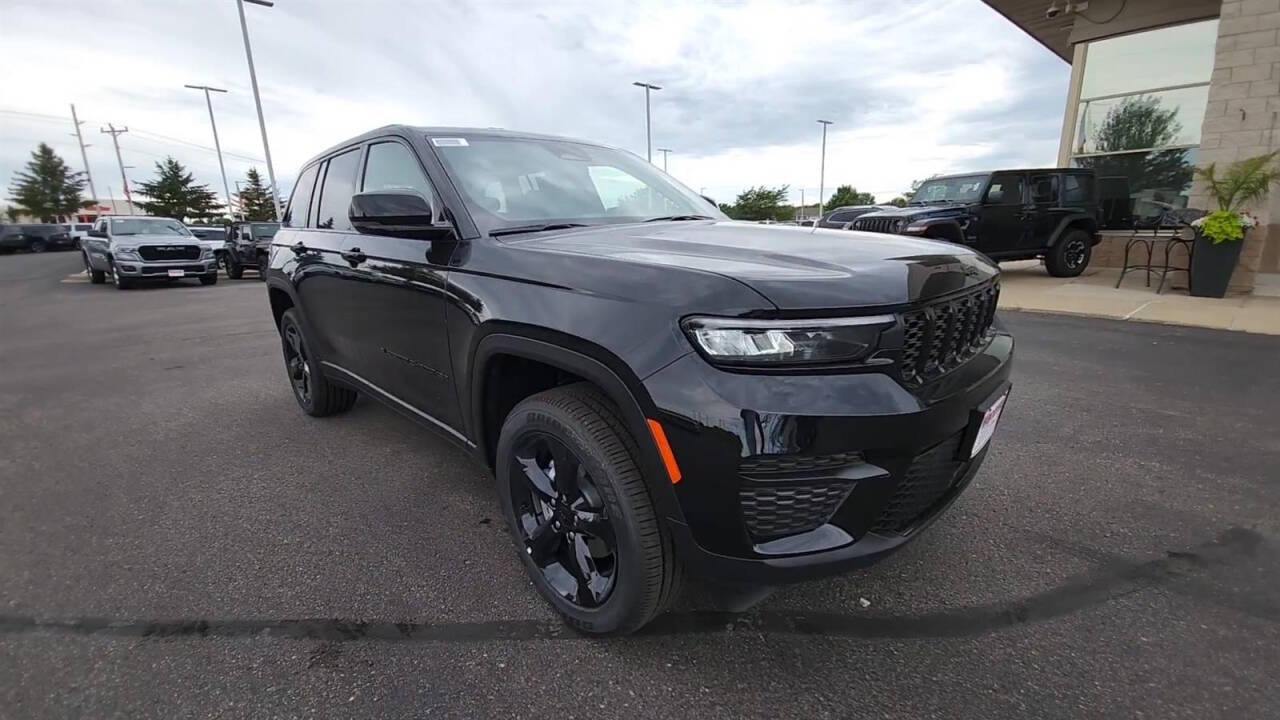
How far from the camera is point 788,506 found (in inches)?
63.2

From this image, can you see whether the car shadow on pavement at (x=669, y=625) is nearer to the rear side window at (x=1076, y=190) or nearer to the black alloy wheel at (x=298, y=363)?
the black alloy wheel at (x=298, y=363)

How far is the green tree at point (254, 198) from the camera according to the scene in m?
67.4

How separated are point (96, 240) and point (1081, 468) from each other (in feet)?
68.6

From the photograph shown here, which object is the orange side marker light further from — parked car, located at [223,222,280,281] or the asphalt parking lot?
parked car, located at [223,222,280,281]

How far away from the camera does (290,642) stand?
207 centimetres

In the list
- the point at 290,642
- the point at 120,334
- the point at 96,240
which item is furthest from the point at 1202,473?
the point at 96,240

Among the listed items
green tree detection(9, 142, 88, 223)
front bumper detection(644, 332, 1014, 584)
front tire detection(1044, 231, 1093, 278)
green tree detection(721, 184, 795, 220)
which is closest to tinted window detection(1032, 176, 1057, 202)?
front tire detection(1044, 231, 1093, 278)

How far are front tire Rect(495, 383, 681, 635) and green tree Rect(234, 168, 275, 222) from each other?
77.9 meters

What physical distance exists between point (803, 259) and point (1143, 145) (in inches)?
586

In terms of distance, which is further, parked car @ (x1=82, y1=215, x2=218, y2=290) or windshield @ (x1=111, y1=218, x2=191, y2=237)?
windshield @ (x1=111, y1=218, x2=191, y2=237)

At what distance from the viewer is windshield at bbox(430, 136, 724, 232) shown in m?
2.52

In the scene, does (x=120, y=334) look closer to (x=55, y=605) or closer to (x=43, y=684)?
(x=55, y=605)

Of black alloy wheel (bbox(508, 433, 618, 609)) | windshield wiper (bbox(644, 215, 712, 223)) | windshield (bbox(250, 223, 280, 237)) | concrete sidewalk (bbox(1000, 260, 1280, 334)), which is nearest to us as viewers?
black alloy wheel (bbox(508, 433, 618, 609))

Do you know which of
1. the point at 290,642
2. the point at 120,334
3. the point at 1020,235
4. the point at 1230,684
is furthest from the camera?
the point at 1020,235
